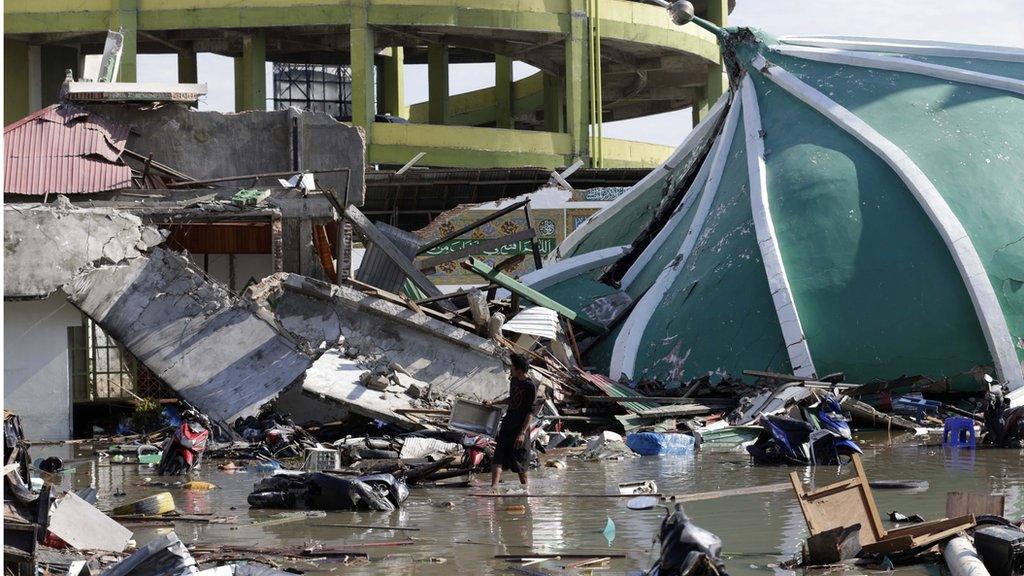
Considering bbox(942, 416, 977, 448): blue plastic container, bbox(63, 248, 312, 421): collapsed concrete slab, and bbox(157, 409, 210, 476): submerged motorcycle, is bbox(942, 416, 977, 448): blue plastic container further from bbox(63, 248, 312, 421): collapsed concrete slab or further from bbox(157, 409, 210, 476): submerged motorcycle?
bbox(157, 409, 210, 476): submerged motorcycle

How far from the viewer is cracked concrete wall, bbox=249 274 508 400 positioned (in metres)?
15.8

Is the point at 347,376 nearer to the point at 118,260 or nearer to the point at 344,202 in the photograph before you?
the point at 118,260

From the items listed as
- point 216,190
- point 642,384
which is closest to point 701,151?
point 642,384

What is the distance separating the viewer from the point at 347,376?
1500cm

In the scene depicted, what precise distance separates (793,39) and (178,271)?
10.4 m

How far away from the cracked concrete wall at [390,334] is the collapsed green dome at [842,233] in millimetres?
2802

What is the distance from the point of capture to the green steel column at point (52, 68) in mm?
37688

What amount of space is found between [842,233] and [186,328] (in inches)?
328

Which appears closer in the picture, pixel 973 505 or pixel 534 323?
pixel 973 505

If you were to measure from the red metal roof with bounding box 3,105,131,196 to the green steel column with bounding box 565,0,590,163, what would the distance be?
17.9 meters

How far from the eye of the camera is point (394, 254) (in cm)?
1873

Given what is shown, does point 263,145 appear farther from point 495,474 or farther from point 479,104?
point 479,104

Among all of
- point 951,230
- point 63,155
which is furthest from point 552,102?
point 951,230

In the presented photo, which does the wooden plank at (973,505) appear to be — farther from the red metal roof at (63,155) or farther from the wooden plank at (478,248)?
the red metal roof at (63,155)
